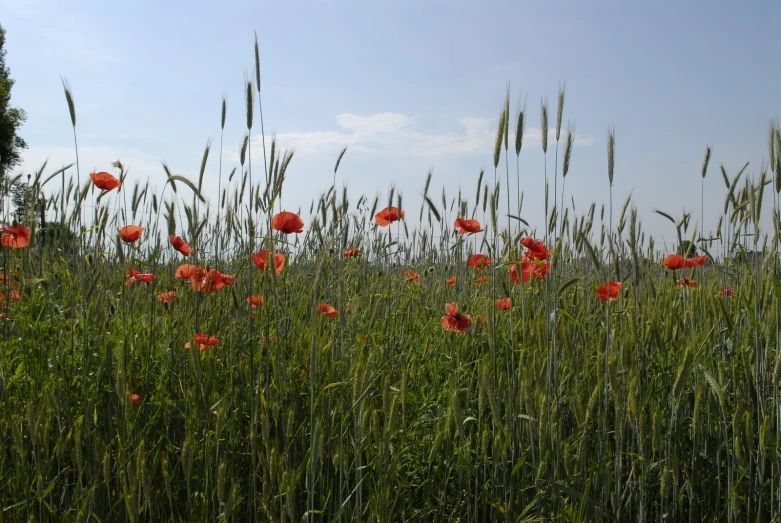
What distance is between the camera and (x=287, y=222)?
2002mm

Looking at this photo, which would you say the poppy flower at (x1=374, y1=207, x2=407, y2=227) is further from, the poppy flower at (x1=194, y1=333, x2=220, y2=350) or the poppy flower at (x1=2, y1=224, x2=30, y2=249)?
the poppy flower at (x1=2, y1=224, x2=30, y2=249)

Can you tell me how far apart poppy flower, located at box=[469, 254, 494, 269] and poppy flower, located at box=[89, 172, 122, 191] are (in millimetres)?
1430

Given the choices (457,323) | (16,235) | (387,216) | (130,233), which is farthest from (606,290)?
(16,235)

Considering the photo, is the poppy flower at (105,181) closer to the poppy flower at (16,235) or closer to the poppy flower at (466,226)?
the poppy flower at (16,235)

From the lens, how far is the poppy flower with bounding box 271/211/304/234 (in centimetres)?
198

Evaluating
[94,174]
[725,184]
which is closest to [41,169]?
[94,174]

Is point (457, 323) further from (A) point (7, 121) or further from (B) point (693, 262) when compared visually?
(A) point (7, 121)

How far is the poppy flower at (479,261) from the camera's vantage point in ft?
8.10

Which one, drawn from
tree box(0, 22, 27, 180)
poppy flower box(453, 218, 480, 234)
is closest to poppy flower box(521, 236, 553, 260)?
poppy flower box(453, 218, 480, 234)

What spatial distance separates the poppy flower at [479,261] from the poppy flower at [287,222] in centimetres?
82

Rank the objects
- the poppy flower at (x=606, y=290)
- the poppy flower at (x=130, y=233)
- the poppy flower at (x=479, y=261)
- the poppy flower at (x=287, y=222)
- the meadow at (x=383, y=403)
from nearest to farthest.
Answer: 1. the meadow at (x=383, y=403)
2. the poppy flower at (x=606, y=290)
3. the poppy flower at (x=287, y=222)
4. the poppy flower at (x=130, y=233)
5. the poppy flower at (x=479, y=261)

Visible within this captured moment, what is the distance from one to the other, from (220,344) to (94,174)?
31.8 inches

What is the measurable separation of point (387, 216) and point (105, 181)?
1.30 metres

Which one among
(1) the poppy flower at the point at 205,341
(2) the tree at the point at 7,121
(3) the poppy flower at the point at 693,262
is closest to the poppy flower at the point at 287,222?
(1) the poppy flower at the point at 205,341
